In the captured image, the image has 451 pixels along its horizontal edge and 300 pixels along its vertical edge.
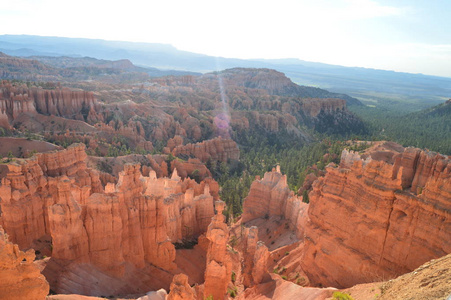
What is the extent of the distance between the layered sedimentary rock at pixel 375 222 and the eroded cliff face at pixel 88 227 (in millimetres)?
9446

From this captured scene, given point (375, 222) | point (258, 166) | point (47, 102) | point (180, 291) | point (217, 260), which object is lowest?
point (258, 166)

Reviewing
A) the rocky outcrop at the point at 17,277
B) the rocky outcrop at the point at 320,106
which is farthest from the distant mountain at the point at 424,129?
the rocky outcrop at the point at 17,277

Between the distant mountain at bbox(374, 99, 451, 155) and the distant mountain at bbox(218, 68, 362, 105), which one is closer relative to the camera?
the distant mountain at bbox(374, 99, 451, 155)

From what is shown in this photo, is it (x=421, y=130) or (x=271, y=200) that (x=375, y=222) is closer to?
(x=271, y=200)

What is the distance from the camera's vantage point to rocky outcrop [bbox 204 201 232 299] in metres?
17.0

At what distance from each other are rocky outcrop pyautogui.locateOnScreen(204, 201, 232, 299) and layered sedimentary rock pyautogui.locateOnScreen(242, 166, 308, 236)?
12038 mm

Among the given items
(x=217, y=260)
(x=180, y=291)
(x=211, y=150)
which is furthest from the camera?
(x=211, y=150)

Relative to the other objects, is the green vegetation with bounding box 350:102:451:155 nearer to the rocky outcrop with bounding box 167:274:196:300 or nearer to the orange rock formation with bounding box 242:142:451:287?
the orange rock formation with bounding box 242:142:451:287

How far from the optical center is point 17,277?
10.3 metres

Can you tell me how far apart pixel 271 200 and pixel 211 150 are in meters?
30.2

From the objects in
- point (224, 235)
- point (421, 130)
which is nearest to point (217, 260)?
point (224, 235)

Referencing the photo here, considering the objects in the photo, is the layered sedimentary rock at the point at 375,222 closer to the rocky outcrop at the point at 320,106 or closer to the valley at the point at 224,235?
the valley at the point at 224,235

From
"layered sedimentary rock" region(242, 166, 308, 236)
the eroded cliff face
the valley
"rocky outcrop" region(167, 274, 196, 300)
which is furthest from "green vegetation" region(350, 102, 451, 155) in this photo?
"rocky outcrop" region(167, 274, 196, 300)

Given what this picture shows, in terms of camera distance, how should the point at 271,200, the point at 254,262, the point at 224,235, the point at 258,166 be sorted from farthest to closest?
Result: the point at 258,166, the point at 271,200, the point at 254,262, the point at 224,235
